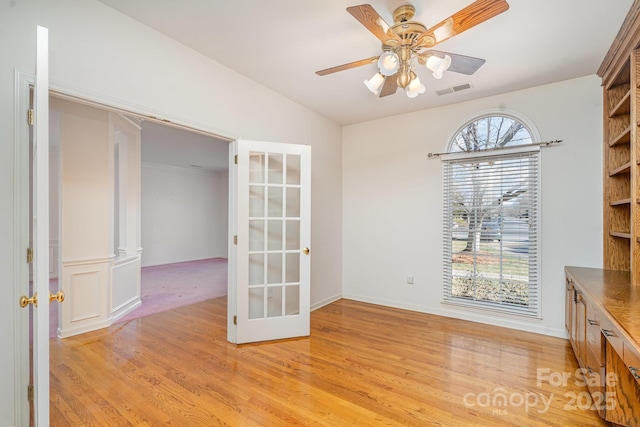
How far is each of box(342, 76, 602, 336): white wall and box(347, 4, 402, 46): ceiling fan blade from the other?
2.20m

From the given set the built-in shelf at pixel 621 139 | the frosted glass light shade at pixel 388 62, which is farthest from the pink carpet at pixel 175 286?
the built-in shelf at pixel 621 139

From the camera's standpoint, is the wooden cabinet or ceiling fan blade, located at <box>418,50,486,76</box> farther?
ceiling fan blade, located at <box>418,50,486,76</box>

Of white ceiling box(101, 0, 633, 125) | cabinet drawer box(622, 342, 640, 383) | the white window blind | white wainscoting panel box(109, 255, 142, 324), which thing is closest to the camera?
cabinet drawer box(622, 342, 640, 383)

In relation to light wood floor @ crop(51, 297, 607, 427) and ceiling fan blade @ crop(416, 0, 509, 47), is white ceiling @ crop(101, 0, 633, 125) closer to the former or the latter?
ceiling fan blade @ crop(416, 0, 509, 47)

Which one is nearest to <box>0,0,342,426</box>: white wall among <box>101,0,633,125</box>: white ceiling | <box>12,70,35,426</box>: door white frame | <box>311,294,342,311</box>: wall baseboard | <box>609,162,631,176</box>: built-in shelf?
<box>12,70,35,426</box>: door white frame

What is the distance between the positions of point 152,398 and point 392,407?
171cm

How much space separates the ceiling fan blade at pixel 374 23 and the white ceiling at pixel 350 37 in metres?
0.26

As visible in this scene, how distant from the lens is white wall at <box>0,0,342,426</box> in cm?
160

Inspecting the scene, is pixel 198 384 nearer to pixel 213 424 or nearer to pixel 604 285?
pixel 213 424

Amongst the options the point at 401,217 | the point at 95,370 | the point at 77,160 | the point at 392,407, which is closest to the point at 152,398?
the point at 95,370

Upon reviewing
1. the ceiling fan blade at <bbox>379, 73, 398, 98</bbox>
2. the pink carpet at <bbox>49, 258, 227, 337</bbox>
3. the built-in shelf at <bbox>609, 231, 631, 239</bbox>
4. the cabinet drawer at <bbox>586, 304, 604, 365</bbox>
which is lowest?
the pink carpet at <bbox>49, 258, 227, 337</bbox>

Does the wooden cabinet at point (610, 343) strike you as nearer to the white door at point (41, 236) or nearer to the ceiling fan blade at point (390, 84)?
the ceiling fan blade at point (390, 84)

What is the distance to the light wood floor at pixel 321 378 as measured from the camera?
6.35 ft

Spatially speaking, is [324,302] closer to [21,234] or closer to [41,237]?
[21,234]
